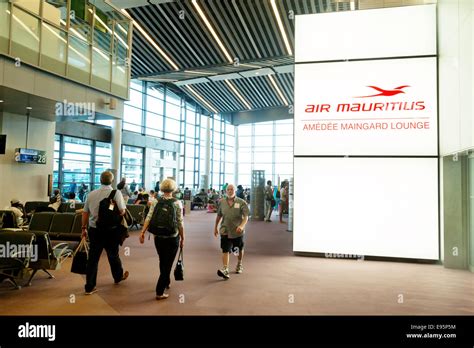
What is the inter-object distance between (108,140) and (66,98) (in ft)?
32.9

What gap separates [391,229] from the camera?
7.87 metres

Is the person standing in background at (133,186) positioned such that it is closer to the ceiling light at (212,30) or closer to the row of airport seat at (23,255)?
the ceiling light at (212,30)

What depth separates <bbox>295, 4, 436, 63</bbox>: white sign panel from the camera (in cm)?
795

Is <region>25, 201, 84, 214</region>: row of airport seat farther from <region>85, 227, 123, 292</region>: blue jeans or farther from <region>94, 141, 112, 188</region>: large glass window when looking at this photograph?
<region>94, 141, 112, 188</region>: large glass window

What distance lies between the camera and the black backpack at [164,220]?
4.76 metres

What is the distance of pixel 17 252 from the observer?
504cm

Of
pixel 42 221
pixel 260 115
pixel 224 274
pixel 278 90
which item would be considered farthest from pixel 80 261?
pixel 260 115

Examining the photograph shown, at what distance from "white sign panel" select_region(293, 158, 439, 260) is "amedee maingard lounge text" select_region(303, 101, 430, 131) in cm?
72

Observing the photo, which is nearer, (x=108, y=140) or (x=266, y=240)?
(x=266, y=240)

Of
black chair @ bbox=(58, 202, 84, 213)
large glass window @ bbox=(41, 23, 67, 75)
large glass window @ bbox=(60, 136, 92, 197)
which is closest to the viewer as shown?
large glass window @ bbox=(41, 23, 67, 75)

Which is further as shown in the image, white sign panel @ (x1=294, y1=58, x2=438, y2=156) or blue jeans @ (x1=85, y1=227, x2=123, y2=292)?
white sign panel @ (x1=294, y1=58, x2=438, y2=156)

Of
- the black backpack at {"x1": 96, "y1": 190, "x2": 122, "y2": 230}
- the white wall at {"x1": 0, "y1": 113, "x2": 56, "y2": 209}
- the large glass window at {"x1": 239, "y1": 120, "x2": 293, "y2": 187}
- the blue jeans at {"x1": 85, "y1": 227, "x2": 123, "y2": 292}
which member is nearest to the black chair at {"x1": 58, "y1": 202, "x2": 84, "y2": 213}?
the white wall at {"x1": 0, "y1": 113, "x2": 56, "y2": 209}
